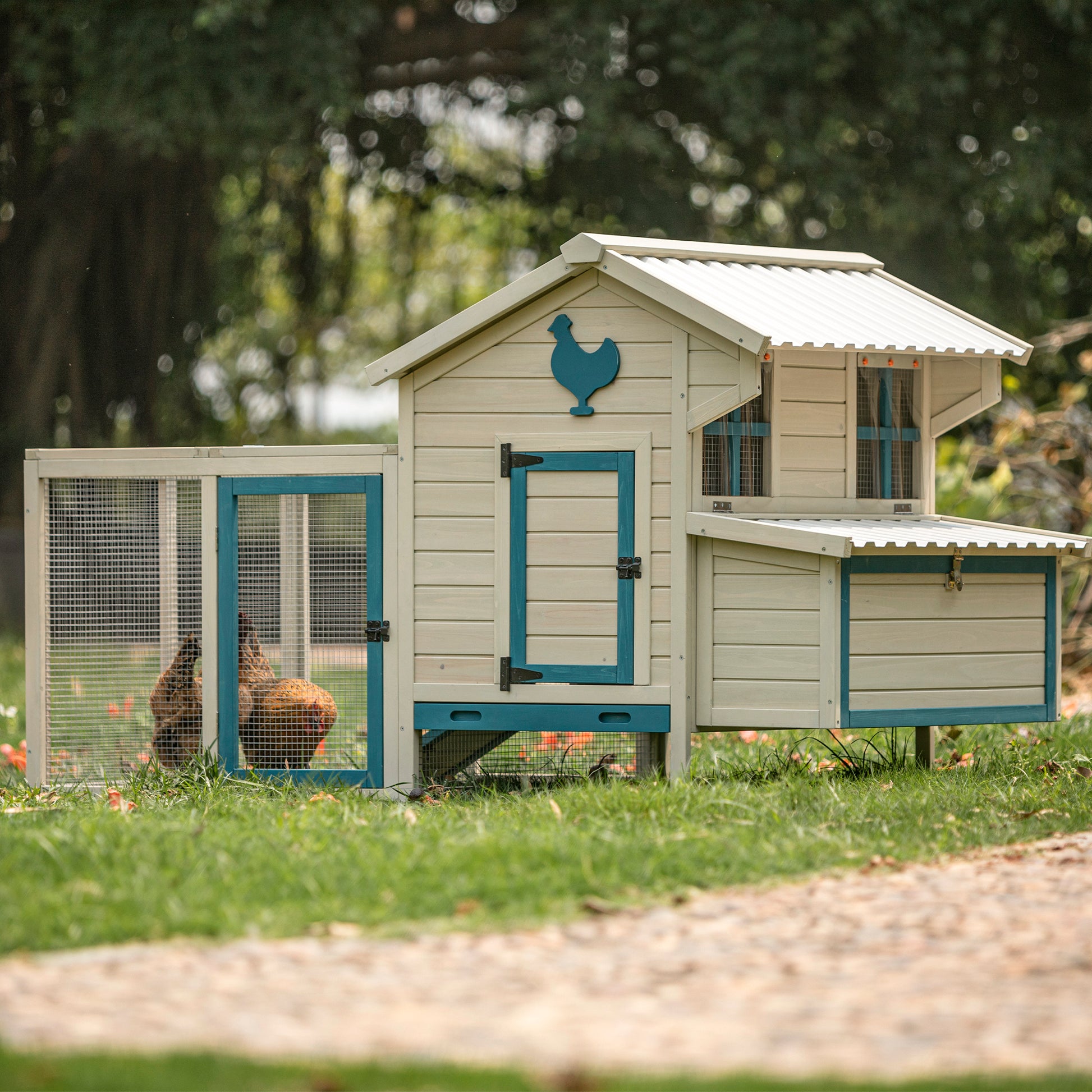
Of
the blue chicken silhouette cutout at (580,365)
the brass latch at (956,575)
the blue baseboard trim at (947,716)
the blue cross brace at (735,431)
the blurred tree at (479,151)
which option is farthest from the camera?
the blurred tree at (479,151)

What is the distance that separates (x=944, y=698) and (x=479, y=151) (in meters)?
13.1

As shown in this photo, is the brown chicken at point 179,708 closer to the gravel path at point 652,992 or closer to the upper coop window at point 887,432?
the gravel path at point 652,992

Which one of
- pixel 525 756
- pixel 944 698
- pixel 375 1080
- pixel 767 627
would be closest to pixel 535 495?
pixel 767 627

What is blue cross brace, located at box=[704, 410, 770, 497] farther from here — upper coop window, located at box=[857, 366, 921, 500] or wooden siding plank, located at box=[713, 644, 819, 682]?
wooden siding plank, located at box=[713, 644, 819, 682]

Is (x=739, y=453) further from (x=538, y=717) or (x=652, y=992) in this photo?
(x=652, y=992)

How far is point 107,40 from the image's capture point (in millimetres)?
14969

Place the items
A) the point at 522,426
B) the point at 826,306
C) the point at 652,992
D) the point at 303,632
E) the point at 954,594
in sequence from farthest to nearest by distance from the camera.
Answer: the point at 826,306, the point at 303,632, the point at 522,426, the point at 954,594, the point at 652,992

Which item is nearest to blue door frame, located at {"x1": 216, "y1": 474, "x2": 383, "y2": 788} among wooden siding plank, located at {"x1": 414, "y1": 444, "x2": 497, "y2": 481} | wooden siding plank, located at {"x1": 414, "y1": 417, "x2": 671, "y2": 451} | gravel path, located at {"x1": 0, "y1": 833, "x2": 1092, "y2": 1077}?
wooden siding plank, located at {"x1": 414, "y1": 444, "x2": 497, "y2": 481}

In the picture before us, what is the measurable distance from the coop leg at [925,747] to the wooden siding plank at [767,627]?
1488 mm

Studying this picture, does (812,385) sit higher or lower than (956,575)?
higher

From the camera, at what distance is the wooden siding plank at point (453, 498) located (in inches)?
296

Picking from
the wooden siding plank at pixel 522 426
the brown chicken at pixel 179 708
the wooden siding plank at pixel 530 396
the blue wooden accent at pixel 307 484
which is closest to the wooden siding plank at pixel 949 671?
the wooden siding plank at pixel 522 426

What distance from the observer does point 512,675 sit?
7406 millimetres

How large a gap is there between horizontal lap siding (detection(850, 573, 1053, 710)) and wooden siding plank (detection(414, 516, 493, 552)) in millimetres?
1980
